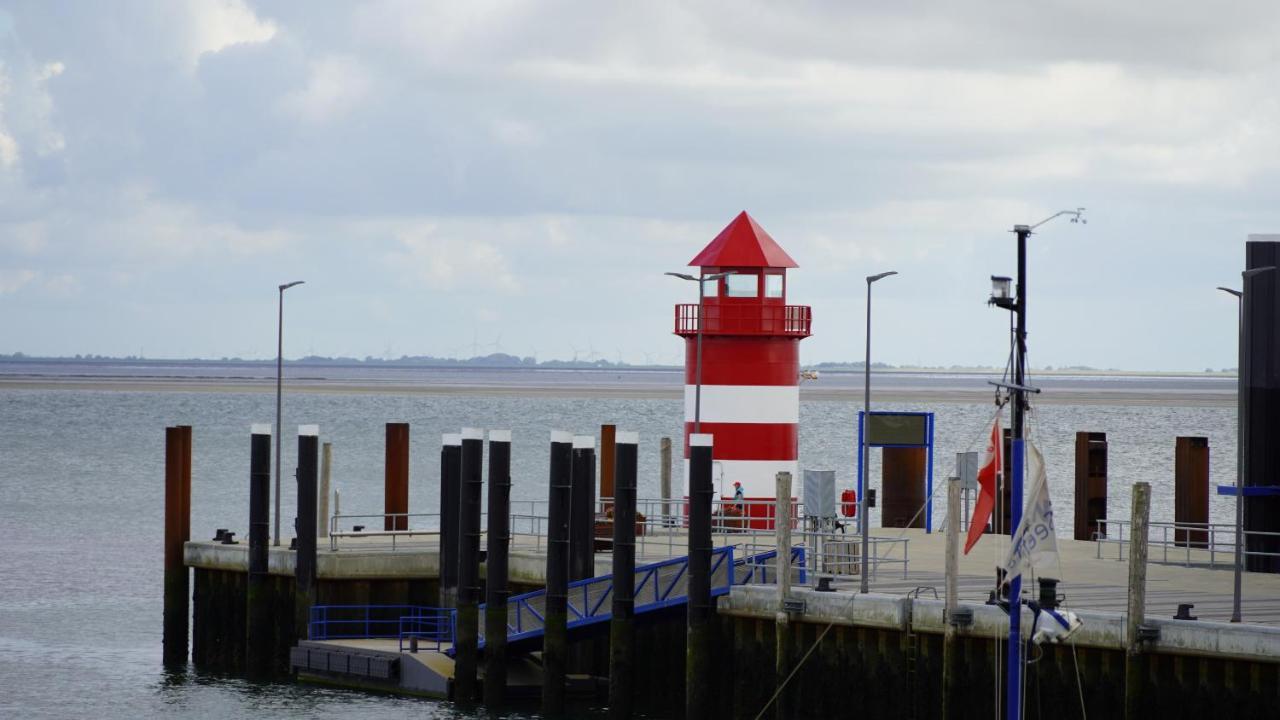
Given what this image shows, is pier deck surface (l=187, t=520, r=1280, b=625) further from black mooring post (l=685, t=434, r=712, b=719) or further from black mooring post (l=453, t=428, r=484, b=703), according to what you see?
black mooring post (l=453, t=428, r=484, b=703)

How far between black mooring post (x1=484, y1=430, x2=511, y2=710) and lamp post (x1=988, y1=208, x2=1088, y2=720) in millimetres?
10247

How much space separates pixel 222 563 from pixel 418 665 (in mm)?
5581

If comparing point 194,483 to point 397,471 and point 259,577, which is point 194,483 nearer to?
point 397,471

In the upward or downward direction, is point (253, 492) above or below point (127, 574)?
above

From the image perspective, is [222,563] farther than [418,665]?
Yes

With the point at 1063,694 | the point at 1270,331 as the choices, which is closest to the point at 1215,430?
the point at 1270,331

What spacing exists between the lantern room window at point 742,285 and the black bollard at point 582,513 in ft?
22.5

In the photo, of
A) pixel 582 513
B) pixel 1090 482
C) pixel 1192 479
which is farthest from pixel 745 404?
pixel 1192 479

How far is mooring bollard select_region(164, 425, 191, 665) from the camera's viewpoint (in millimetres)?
36969

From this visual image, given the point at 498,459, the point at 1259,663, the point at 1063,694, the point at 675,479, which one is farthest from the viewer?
the point at 675,479

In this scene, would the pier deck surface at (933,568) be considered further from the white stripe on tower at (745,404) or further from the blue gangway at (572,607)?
the white stripe on tower at (745,404)

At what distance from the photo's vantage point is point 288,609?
35.2m

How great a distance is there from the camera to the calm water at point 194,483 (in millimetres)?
36031

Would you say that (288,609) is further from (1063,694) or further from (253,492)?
(1063,694)
